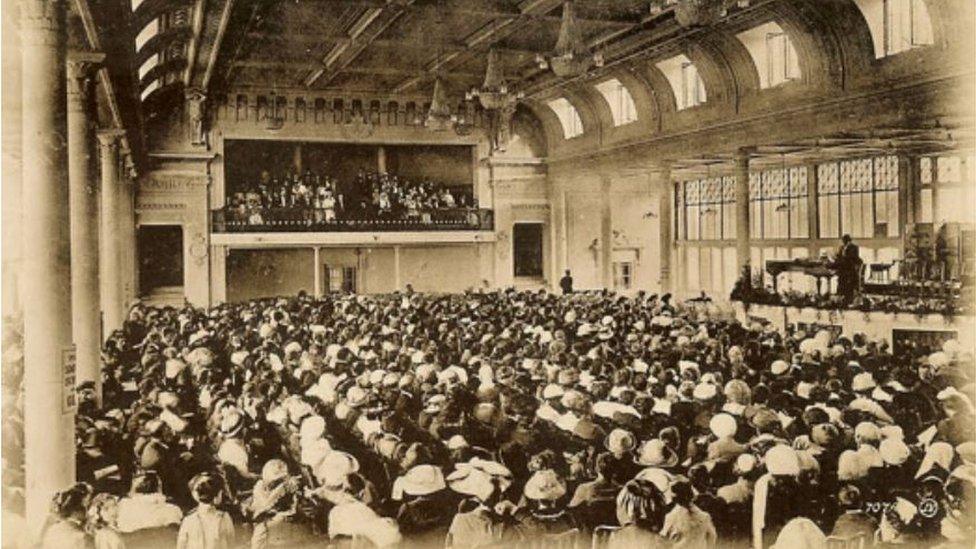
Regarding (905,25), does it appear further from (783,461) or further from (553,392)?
(783,461)

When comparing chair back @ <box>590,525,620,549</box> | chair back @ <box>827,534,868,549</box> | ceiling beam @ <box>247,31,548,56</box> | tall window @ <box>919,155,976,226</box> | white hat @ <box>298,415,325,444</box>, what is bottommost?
chair back @ <box>827,534,868,549</box>

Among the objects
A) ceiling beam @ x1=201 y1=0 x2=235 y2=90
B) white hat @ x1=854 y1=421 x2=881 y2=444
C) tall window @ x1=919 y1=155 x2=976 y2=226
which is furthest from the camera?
tall window @ x1=919 y1=155 x2=976 y2=226

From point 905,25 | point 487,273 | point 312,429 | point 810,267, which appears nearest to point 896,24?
point 905,25

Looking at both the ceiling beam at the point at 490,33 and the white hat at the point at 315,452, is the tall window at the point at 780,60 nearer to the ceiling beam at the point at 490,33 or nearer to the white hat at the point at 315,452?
the ceiling beam at the point at 490,33

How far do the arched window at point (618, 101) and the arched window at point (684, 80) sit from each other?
2.14m

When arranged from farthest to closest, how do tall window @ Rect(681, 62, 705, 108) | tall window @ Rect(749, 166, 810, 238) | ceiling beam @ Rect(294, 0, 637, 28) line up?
tall window @ Rect(749, 166, 810, 238) → tall window @ Rect(681, 62, 705, 108) → ceiling beam @ Rect(294, 0, 637, 28)

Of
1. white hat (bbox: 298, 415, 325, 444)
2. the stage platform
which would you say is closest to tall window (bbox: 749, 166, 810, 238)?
the stage platform

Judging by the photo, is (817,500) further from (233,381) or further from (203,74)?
(203,74)

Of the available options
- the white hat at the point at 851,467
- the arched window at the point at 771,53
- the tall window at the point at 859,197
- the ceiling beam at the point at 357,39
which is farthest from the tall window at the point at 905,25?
the white hat at the point at 851,467

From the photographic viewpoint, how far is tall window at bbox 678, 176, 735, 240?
87.4 feet

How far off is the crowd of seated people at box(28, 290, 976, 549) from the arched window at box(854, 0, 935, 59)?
25.0ft

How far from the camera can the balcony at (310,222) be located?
2742 centimetres

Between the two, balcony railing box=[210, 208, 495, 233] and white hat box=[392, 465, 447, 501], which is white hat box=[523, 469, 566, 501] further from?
balcony railing box=[210, 208, 495, 233]

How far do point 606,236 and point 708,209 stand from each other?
3381mm
